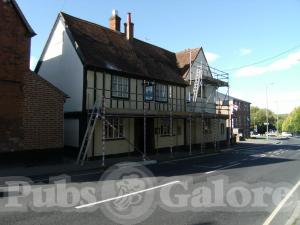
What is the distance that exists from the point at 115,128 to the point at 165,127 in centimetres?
633

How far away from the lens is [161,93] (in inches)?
1006

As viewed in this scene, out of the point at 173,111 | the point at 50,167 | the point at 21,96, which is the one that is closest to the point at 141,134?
the point at 173,111

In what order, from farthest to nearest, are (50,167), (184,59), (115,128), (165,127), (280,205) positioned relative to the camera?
1. (184,59)
2. (165,127)
3. (115,128)
4. (50,167)
5. (280,205)

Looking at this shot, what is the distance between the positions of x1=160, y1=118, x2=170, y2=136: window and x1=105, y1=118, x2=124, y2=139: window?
14.6 ft

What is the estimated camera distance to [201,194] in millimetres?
10203

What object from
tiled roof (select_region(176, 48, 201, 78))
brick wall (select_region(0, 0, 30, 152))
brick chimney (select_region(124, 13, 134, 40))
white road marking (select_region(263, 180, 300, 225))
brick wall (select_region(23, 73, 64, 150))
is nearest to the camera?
white road marking (select_region(263, 180, 300, 225))

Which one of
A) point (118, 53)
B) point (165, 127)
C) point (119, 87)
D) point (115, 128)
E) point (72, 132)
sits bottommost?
point (72, 132)

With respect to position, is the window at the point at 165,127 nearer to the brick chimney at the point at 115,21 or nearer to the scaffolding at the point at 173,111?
the scaffolding at the point at 173,111

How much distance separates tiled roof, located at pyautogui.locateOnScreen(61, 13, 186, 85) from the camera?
21047mm

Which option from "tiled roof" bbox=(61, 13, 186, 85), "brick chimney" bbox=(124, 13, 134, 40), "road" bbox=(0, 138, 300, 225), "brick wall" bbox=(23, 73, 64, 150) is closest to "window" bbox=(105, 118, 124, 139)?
"tiled roof" bbox=(61, 13, 186, 85)

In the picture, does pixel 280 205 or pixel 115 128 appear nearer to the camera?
pixel 280 205

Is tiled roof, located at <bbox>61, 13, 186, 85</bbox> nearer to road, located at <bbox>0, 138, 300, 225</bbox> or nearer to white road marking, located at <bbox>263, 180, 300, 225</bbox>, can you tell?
road, located at <bbox>0, 138, 300, 225</bbox>

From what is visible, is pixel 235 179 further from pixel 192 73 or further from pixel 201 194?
pixel 192 73

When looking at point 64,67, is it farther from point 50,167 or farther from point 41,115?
point 50,167
